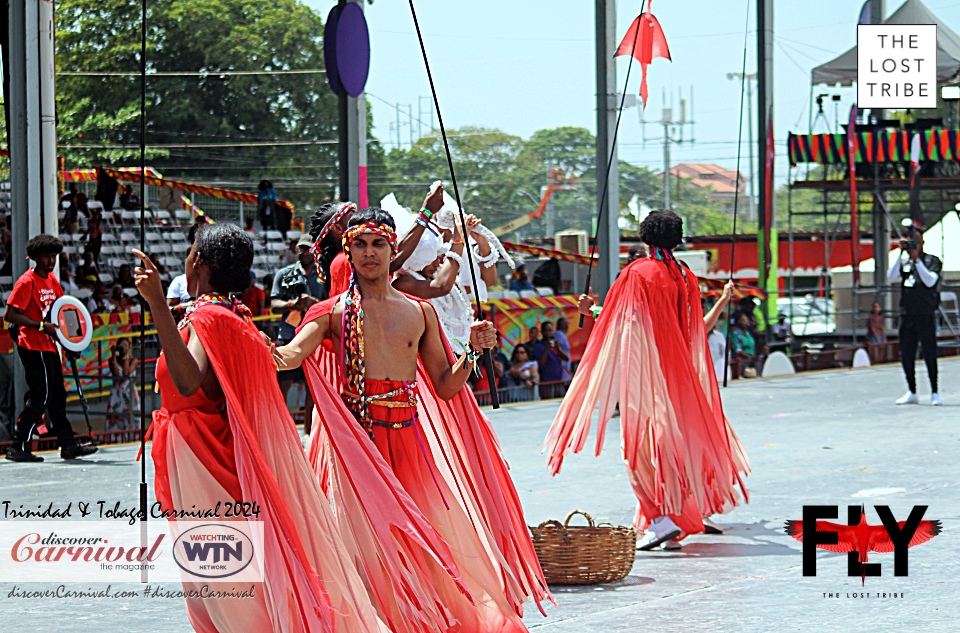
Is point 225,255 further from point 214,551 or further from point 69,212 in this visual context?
point 69,212

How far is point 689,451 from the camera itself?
7.51 metres

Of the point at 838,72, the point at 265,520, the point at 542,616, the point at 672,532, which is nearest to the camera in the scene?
the point at 265,520

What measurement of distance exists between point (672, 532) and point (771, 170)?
15.3m

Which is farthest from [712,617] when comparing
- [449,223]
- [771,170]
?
[771,170]

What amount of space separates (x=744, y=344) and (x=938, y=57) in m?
8.61

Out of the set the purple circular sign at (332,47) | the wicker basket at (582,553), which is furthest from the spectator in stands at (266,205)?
the wicker basket at (582,553)

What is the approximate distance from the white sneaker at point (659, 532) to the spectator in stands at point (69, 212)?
17204 mm

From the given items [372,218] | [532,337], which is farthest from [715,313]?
Result: [532,337]

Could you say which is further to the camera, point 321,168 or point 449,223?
point 321,168

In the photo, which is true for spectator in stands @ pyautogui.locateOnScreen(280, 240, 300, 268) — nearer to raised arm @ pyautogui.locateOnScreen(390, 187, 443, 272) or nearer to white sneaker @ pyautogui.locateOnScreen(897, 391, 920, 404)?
white sneaker @ pyautogui.locateOnScreen(897, 391, 920, 404)

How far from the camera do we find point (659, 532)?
7488 mm

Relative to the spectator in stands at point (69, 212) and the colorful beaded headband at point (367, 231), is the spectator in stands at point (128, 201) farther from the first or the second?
the colorful beaded headband at point (367, 231)

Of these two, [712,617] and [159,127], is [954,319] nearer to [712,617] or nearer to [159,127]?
[712,617]

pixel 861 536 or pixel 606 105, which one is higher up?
pixel 606 105
